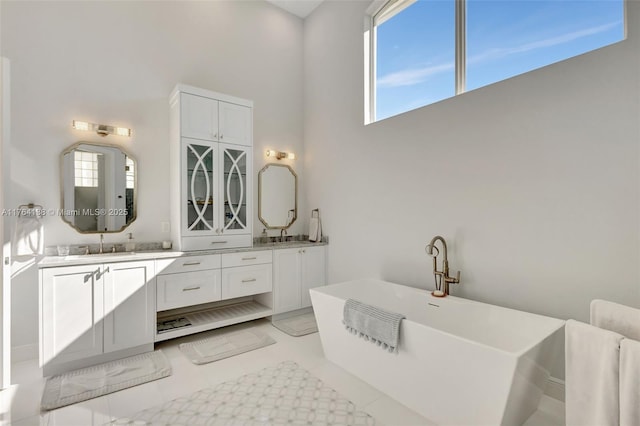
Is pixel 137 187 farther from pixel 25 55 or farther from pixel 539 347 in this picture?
pixel 539 347

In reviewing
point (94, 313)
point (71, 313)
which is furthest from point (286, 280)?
point (71, 313)

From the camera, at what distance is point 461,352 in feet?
5.19

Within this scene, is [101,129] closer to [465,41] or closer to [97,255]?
[97,255]

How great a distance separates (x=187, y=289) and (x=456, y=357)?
93.2 inches

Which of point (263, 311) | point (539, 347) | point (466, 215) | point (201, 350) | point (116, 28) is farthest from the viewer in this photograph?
point (263, 311)

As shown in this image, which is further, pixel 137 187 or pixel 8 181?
pixel 137 187

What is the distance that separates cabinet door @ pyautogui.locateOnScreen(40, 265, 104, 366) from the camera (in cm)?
225

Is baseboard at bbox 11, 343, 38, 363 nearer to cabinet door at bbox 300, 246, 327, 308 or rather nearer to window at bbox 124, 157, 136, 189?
window at bbox 124, 157, 136, 189

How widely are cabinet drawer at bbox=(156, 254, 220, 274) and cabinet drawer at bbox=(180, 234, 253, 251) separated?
0.19 metres

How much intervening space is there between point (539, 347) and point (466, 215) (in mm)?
1190

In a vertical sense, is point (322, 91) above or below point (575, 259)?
above

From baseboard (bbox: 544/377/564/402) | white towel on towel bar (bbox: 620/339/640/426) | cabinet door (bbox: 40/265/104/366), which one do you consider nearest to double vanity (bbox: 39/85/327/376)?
cabinet door (bbox: 40/265/104/366)

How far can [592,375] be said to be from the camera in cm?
120

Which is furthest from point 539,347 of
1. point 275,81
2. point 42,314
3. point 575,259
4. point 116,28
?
point 116,28
